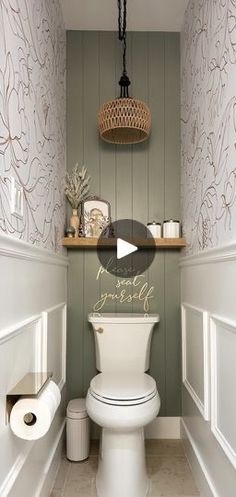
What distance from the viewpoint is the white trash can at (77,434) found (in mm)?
1832

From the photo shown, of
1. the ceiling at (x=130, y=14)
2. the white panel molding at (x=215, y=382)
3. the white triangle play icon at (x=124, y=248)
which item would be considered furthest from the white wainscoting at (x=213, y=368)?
the ceiling at (x=130, y=14)

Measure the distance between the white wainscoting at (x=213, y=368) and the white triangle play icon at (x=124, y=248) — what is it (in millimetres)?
349

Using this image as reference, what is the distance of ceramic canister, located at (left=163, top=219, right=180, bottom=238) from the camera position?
80.6 inches

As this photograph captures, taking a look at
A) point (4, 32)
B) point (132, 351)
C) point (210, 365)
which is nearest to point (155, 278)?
point (132, 351)

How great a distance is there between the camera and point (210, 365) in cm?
144

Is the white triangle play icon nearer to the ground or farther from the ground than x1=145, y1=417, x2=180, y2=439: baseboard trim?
farther from the ground

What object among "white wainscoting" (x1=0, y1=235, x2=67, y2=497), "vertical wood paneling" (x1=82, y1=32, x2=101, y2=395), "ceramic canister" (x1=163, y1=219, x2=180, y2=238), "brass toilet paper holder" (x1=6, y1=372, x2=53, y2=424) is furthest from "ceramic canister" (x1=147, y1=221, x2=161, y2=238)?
"brass toilet paper holder" (x1=6, y1=372, x2=53, y2=424)

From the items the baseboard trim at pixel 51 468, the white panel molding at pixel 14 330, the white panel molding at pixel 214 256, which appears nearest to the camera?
the white panel molding at pixel 14 330

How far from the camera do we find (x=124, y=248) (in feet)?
6.84

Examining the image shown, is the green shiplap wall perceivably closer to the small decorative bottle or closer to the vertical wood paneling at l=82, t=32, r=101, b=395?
the vertical wood paneling at l=82, t=32, r=101, b=395

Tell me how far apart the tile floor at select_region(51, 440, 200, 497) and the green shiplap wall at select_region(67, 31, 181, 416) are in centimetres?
24

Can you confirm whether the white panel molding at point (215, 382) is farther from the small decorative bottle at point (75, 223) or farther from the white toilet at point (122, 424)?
the small decorative bottle at point (75, 223)

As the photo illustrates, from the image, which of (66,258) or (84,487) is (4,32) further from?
(84,487)
